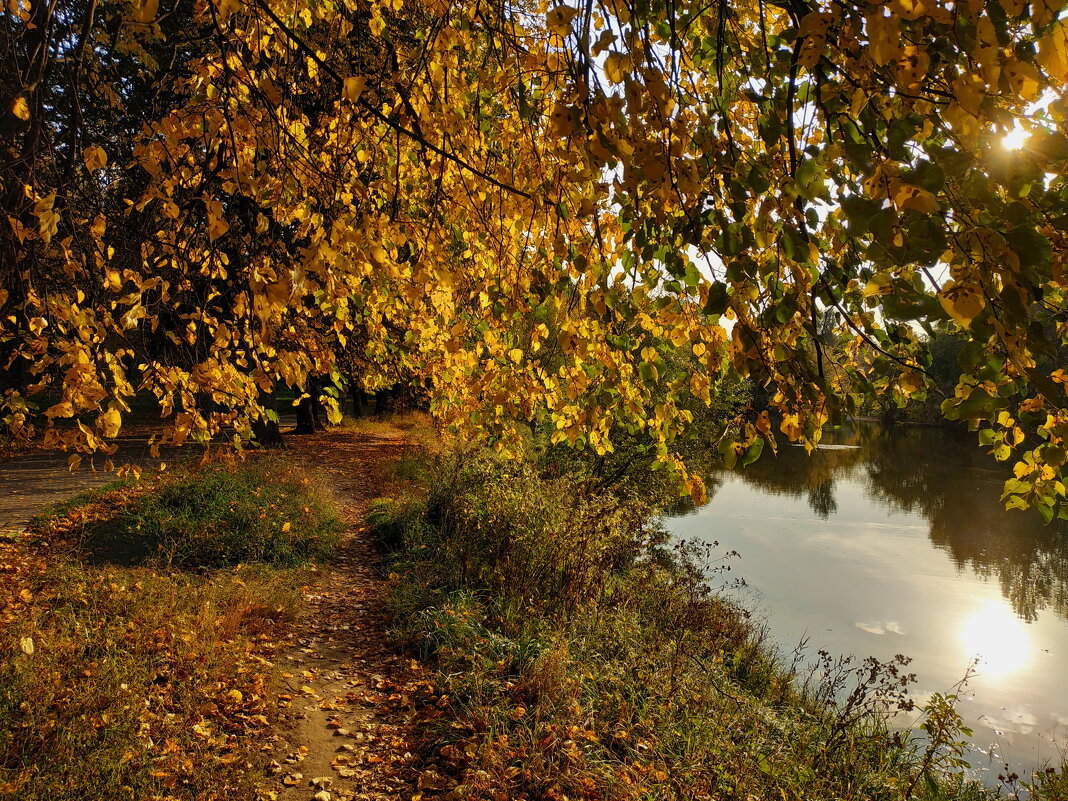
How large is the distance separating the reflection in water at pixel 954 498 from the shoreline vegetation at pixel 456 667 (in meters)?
2.37

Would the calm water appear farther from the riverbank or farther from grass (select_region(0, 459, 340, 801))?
grass (select_region(0, 459, 340, 801))

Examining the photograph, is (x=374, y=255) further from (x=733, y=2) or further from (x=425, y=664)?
(x=425, y=664)

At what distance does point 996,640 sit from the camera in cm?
920

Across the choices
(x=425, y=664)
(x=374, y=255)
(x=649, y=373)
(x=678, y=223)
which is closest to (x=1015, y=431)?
(x=649, y=373)

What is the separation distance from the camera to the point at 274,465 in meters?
10.2

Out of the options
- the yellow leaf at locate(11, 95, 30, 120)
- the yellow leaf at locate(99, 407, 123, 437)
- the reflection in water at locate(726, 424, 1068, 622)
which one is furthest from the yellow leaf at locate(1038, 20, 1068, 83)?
the yellow leaf at locate(11, 95, 30, 120)

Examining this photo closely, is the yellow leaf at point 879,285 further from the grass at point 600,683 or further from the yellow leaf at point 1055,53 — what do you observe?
the grass at point 600,683

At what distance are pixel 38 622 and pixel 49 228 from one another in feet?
11.4

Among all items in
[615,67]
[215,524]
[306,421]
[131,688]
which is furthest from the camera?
[306,421]

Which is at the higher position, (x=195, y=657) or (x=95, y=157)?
(x=95, y=157)

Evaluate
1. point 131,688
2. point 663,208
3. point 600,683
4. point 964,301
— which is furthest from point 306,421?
point 964,301

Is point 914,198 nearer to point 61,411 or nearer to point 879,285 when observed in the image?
point 879,285

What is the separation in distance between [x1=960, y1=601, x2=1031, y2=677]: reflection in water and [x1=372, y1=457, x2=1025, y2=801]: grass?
2336mm

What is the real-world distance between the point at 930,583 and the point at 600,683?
9573 millimetres
